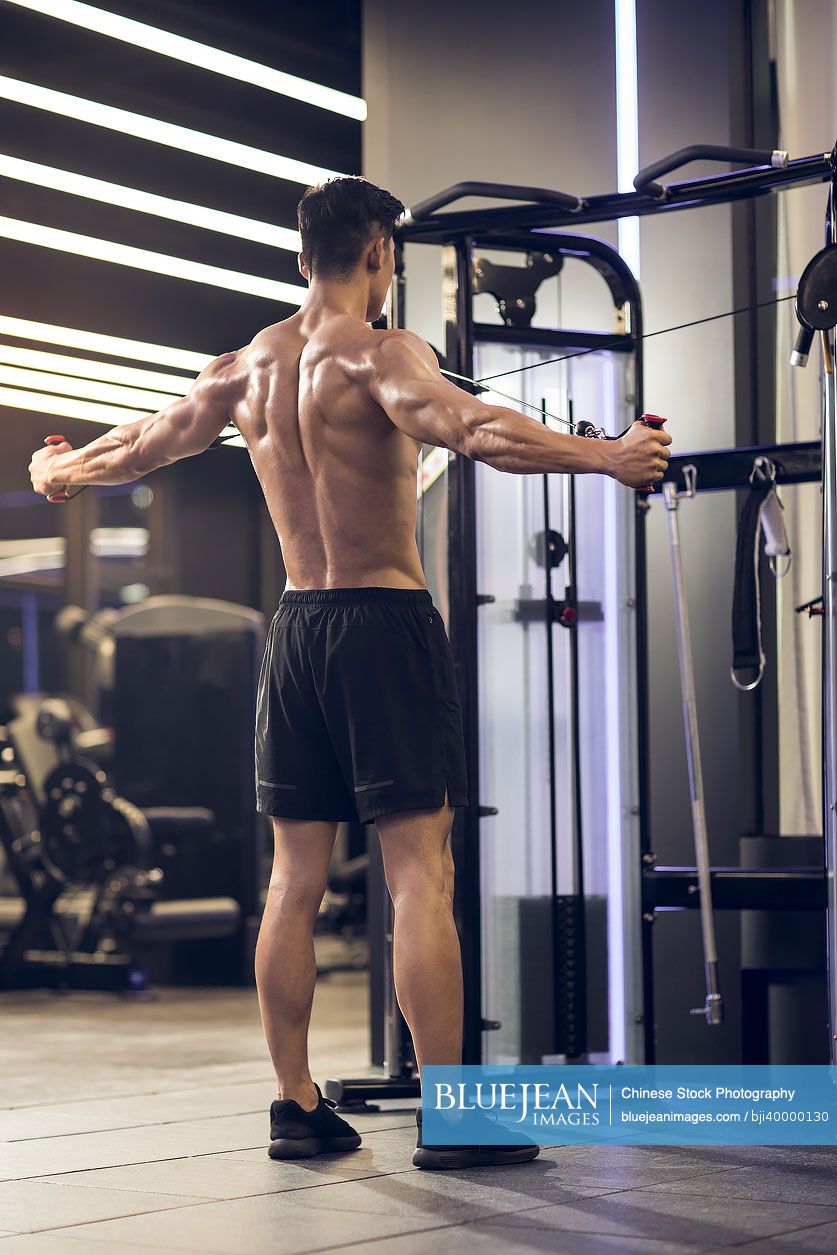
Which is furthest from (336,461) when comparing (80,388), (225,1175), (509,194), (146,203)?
(80,388)

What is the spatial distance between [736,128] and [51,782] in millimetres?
4132

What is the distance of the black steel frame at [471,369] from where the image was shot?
337 centimetres

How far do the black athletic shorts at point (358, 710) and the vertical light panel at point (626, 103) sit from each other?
66.7 inches

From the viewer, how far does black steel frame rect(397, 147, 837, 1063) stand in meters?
3.37

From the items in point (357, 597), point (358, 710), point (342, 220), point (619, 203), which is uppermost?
point (619, 203)

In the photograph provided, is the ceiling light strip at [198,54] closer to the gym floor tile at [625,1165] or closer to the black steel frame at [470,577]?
the black steel frame at [470,577]

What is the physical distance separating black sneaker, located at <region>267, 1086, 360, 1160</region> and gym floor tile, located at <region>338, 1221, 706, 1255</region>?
658mm

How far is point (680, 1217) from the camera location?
2.23 m

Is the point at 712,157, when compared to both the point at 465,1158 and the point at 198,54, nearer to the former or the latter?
the point at 465,1158

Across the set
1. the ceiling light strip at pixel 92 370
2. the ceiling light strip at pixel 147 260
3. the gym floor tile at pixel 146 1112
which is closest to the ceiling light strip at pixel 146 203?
the ceiling light strip at pixel 147 260

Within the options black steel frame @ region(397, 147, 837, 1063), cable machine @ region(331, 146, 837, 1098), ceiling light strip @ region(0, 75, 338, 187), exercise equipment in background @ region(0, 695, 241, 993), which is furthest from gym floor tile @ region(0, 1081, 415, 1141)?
ceiling light strip @ region(0, 75, 338, 187)

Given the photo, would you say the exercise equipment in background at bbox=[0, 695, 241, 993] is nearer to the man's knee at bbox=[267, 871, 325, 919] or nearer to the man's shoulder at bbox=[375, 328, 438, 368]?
the man's knee at bbox=[267, 871, 325, 919]

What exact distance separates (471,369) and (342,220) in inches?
26.3

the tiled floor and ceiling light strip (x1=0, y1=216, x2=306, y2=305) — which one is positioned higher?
ceiling light strip (x1=0, y1=216, x2=306, y2=305)
